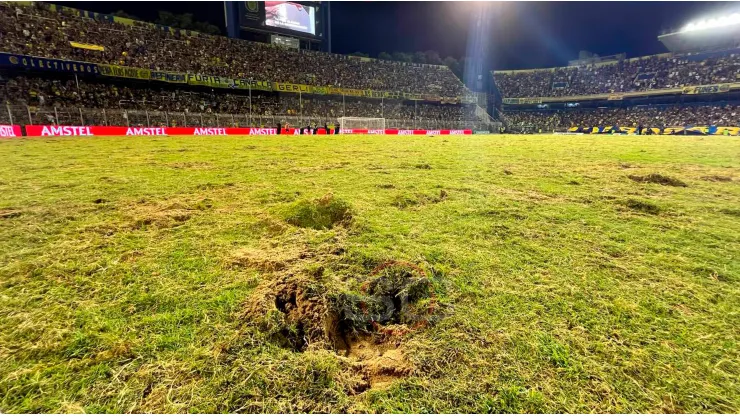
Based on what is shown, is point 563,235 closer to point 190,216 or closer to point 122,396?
point 122,396

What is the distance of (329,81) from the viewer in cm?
4209

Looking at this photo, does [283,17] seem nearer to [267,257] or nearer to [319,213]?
[319,213]

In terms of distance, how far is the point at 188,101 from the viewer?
31.7 m

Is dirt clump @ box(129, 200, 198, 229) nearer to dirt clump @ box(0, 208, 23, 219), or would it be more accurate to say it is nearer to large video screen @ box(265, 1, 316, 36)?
dirt clump @ box(0, 208, 23, 219)

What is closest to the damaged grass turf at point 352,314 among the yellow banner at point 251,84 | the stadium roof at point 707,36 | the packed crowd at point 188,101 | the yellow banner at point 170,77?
the packed crowd at point 188,101

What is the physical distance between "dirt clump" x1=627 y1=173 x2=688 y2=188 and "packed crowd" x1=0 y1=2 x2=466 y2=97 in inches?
1424

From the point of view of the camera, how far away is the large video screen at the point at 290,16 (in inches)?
1684

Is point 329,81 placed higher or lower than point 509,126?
higher

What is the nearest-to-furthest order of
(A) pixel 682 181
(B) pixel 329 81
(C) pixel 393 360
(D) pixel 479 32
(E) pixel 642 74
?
(C) pixel 393 360
(A) pixel 682 181
(B) pixel 329 81
(E) pixel 642 74
(D) pixel 479 32

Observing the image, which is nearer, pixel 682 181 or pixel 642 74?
pixel 682 181

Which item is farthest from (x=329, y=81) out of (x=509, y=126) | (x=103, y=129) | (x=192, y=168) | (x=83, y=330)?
(x=83, y=330)

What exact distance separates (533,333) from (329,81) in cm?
4396

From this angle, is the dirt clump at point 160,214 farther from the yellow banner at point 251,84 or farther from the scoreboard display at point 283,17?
the scoreboard display at point 283,17

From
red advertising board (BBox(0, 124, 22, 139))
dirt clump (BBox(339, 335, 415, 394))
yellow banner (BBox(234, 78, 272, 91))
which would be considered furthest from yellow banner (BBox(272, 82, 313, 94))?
dirt clump (BBox(339, 335, 415, 394))
